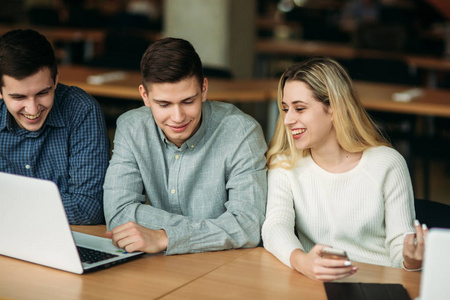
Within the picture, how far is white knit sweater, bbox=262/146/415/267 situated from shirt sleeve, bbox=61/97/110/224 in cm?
60

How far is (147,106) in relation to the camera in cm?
215

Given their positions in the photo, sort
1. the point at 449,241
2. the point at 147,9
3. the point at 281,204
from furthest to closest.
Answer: the point at 147,9, the point at 281,204, the point at 449,241

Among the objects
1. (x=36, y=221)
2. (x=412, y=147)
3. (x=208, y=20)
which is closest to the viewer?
(x=36, y=221)

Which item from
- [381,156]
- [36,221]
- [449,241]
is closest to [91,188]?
[36,221]

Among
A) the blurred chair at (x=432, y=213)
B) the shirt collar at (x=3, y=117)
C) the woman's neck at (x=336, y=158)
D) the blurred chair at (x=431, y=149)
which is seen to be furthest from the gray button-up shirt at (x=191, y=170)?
the blurred chair at (x=431, y=149)

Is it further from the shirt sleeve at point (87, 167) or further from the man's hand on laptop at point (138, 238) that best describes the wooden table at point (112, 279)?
the shirt sleeve at point (87, 167)

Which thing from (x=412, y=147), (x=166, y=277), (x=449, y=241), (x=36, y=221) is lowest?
(x=412, y=147)

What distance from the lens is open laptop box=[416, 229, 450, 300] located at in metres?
1.24

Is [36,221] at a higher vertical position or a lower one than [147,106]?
lower

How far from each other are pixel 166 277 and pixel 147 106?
26.9 inches

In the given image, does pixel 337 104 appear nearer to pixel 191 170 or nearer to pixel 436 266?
pixel 191 170

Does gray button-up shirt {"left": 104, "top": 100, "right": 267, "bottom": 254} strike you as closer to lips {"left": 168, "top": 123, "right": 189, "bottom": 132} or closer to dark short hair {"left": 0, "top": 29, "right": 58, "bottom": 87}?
lips {"left": 168, "top": 123, "right": 189, "bottom": 132}

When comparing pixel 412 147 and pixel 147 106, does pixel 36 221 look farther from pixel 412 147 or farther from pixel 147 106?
pixel 412 147

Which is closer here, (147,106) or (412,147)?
(147,106)
